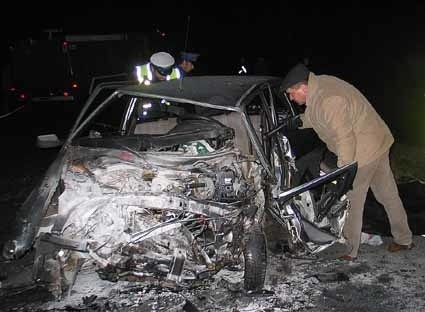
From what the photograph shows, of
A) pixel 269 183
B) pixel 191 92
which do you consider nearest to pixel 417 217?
pixel 269 183

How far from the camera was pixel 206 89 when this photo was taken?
4527 mm

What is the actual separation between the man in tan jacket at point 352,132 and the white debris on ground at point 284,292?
33cm

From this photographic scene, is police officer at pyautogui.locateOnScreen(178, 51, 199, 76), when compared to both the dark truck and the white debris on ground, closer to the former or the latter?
the white debris on ground

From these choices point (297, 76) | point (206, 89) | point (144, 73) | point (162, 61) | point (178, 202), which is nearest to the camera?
point (178, 202)

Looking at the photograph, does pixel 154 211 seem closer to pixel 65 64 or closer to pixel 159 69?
pixel 159 69

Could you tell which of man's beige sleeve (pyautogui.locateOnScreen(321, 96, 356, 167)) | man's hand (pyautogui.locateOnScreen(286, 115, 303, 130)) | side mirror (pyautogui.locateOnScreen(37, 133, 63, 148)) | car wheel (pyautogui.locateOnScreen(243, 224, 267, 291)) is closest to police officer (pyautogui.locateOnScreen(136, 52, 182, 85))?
side mirror (pyautogui.locateOnScreen(37, 133, 63, 148))

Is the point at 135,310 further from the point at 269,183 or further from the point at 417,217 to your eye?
the point at 417,217

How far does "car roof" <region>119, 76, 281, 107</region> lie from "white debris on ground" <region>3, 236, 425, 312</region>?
4.87ft

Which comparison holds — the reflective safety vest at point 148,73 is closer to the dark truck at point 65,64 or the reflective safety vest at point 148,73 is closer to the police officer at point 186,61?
the police officer at point 186,61

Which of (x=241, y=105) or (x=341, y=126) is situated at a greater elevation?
(x=241, y=105)

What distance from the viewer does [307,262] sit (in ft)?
15.2

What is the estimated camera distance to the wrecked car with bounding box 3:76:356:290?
364 cm

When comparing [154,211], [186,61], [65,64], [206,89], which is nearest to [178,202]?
[154,211]

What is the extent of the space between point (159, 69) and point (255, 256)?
116 inches
